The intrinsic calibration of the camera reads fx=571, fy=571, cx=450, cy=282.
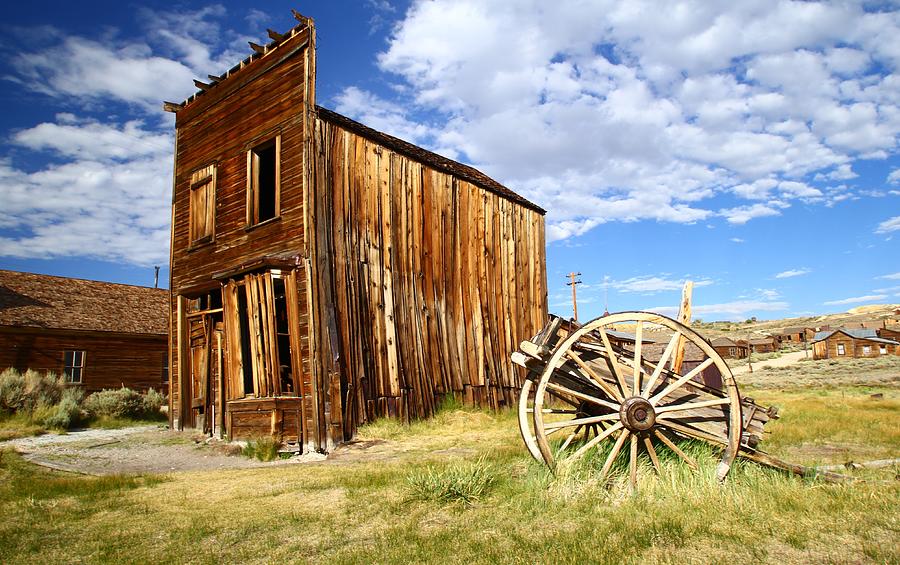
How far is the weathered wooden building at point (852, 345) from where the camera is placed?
4588 cm

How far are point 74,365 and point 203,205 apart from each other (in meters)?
11.4

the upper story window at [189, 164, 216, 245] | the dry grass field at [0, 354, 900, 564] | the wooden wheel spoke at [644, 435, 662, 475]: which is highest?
the upper story window at [189, 164, 216, 245]

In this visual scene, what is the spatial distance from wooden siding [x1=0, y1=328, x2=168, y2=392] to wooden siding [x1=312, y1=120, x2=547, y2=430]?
572 inches

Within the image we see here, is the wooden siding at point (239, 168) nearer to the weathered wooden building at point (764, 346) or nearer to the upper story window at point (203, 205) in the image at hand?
the upper story window at point (203, 205)

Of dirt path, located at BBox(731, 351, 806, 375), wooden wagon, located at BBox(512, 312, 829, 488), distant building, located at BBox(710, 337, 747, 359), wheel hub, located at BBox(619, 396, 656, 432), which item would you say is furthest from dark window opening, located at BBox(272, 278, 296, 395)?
distant building, located at BBox(710, 337, 747, 359)

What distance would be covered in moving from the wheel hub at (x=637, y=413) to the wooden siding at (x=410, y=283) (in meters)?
6.33

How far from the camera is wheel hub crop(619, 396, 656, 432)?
512 centimetres

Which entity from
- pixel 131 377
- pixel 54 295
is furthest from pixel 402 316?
pixel 54 295

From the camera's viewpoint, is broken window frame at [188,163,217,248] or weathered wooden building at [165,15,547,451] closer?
weathered wooden building at [165,15,547,451]

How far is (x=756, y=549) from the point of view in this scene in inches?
138

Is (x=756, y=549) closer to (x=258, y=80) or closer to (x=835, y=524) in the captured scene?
(x=835, y=524)

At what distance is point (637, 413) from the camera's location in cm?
517

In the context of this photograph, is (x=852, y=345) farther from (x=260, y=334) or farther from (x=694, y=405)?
(x=694, y=405)

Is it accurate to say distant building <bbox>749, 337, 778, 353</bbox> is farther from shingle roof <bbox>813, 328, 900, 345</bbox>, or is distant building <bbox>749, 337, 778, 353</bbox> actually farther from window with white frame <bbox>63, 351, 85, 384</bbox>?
window with white frame <bbox>63, 351, 85, 384</bbox>
